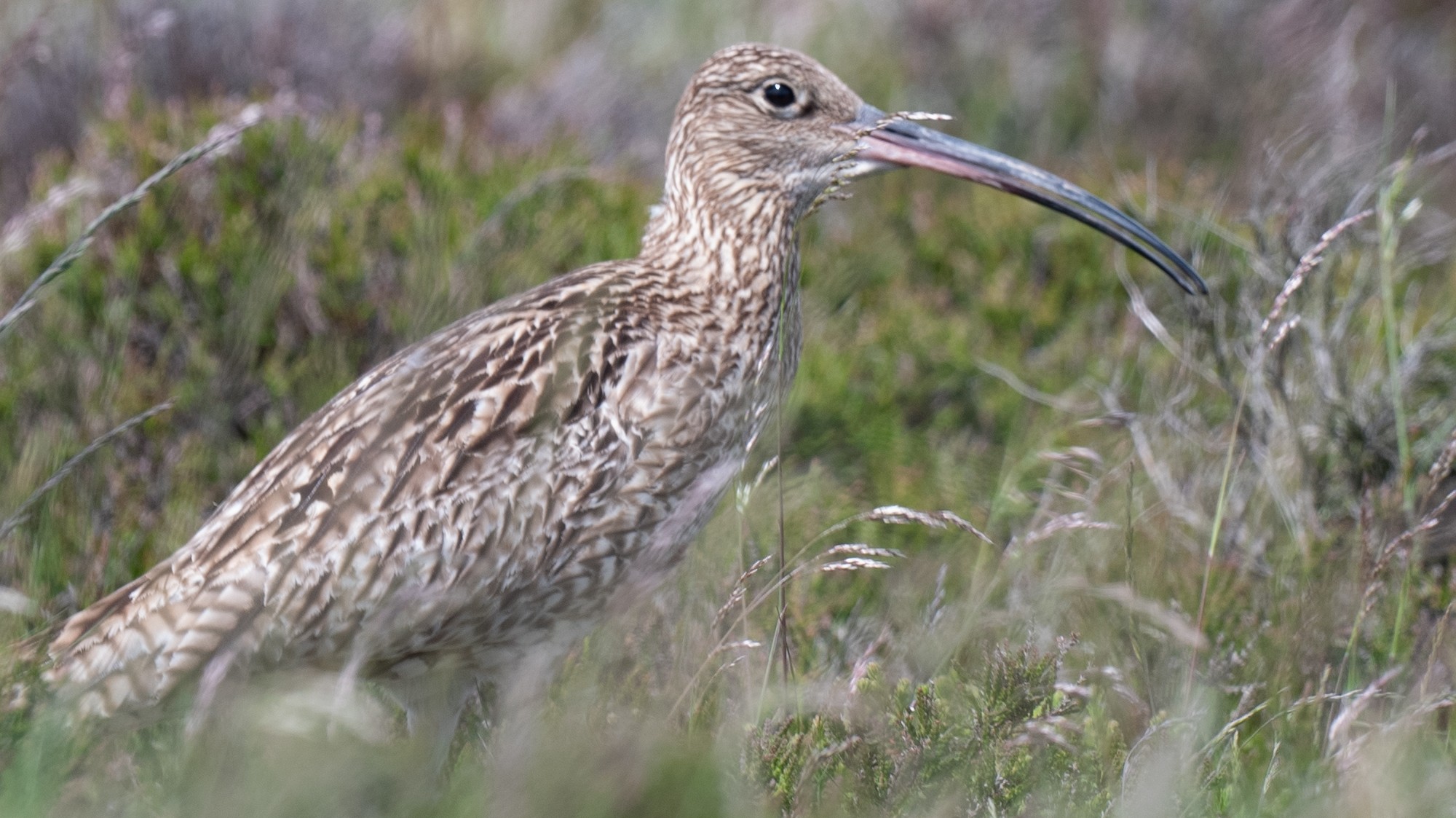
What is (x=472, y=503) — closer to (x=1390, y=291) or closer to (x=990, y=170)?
(x=990, y=170)

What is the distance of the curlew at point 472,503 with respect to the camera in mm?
3283

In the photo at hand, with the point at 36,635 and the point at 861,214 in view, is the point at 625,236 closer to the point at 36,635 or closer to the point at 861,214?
the point at 861,214

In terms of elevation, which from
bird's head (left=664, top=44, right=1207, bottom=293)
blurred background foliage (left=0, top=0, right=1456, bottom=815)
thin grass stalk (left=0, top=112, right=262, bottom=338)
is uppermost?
thin grass stalk (left=0, top=112, right=262, bottom=338)

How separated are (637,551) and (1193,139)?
20.4ft

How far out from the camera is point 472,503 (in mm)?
3418

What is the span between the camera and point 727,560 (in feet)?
12.0

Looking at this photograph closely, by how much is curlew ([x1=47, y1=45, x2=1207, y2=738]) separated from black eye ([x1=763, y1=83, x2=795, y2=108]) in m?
0.34

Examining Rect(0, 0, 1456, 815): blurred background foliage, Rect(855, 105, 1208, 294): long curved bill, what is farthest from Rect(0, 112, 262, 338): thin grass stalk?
Rect(855, 105, 1208, 294): long curved bill

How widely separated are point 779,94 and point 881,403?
164 cm

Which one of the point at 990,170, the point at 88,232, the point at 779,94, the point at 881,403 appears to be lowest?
the point at 881,403

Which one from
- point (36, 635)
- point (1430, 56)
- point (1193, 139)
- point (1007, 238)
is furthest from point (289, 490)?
point (1430, 56)

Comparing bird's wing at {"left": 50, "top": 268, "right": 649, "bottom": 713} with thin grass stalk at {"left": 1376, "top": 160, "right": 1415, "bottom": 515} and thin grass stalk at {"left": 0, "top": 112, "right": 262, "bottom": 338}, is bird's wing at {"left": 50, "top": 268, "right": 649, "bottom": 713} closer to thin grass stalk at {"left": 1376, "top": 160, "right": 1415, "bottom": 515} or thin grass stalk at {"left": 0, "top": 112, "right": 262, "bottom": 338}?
thin grass stalk at {"left": 0, "top": 112, "right": 262, "bottom": 338}

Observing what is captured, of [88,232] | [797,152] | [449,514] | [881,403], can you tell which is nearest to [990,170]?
[797,152]

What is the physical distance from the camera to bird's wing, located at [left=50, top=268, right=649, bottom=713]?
3.26 m
